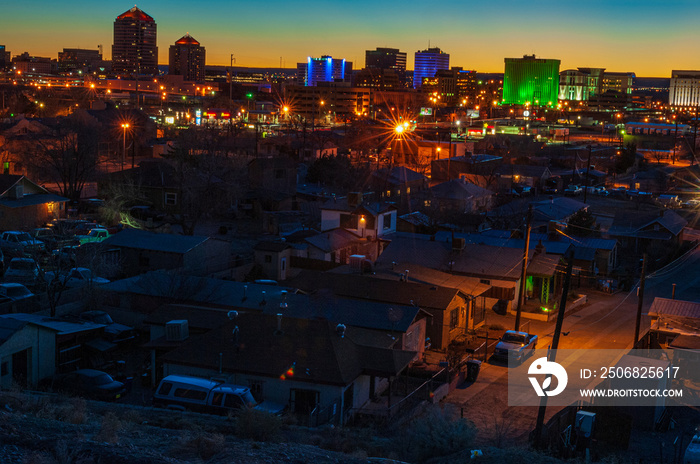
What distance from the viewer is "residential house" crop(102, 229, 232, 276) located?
1994cm

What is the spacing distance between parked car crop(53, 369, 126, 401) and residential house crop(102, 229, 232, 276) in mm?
6931

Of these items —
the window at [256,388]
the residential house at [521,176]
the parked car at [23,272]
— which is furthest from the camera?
the residential house at [521,176]

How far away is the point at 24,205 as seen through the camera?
2534 cm

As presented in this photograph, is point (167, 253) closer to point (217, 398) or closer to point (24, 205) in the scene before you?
point (24, 205)

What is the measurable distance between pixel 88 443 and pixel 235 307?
28.7 feet

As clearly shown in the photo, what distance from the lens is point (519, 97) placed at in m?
166

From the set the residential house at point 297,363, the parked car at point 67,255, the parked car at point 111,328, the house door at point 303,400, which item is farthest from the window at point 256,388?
the parked car at point 67,255

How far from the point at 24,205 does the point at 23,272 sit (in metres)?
6.97

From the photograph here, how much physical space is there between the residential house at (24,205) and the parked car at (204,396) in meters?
16.3

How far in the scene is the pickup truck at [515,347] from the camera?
15320 mm

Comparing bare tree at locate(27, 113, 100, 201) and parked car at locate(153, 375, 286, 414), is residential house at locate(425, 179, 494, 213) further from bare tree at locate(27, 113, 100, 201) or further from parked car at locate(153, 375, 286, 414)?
parked car at locate(153, 375, 286, 414)

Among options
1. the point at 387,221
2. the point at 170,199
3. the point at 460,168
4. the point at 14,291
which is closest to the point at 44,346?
the point at 14,291

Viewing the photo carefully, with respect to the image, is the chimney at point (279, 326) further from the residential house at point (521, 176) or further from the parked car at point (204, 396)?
the residential house at point (521, 176)

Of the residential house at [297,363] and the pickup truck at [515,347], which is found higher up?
the residential house at [297,363]
